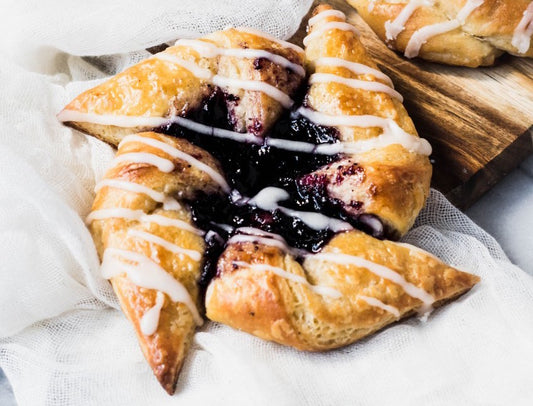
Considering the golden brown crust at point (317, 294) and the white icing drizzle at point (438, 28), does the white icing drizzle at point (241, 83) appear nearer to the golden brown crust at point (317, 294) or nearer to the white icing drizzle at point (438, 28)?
the golden brown crust at point (317, 294)

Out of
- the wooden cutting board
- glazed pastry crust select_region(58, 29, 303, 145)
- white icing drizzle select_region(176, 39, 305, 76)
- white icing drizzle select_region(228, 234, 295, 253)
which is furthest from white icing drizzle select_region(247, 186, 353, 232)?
the wooden cutting board

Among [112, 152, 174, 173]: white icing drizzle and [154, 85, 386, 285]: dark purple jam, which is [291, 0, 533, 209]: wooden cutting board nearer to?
[154, 85, 386, 285]: dark purple jam

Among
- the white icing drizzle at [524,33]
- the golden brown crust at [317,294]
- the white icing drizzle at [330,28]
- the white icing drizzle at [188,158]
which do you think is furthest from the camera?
the white icing drizzle at [524,33]

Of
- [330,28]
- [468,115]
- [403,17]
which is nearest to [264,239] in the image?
[330,28]

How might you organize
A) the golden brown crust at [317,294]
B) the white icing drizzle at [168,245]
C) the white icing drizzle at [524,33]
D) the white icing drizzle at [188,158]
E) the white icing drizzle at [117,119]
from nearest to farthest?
the golden brown crust at [317,294] → the white icing drizzle at [168,245] → the white icing drizzle at [188,158] → the white icing drizzle at [117,119] → the white icing drizzle at [524,33]

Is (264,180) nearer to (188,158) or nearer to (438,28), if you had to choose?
(188,158)

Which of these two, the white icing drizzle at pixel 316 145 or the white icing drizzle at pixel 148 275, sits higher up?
the white icing drizzle at pixel 316 145

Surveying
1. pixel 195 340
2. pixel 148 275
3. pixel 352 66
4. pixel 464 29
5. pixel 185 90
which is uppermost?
pixel 464 29

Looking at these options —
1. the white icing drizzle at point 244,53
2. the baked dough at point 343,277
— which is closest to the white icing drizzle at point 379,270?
the baked dough at point 343,277
